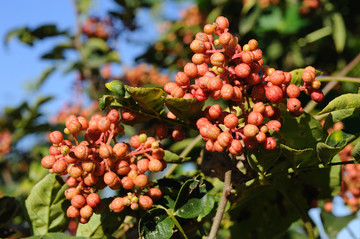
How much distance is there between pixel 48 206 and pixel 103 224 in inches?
8.5

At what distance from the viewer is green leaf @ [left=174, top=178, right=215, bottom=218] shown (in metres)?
1.08

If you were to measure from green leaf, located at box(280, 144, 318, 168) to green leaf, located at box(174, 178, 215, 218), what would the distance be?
0.83ft

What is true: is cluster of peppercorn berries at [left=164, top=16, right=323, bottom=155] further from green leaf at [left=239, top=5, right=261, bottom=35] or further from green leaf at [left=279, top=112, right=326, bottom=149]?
green leaf at [left=239, top=5, right=261, bottom=35]

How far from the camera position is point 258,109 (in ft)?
3.28

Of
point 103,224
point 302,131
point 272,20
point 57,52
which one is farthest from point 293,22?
point 103,224

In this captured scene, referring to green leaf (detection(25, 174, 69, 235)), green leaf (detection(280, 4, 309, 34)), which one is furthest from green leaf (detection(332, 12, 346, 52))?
green leaf (detection(25, 174, 69, 235))

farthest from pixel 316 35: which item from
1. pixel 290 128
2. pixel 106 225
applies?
pixel 106 225

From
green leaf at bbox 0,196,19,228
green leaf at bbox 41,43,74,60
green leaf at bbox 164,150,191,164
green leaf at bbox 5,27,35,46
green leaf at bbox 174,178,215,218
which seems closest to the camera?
green leaf at bbox 174,178,215,218

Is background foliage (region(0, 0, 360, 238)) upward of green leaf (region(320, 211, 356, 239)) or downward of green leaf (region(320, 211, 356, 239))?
upward

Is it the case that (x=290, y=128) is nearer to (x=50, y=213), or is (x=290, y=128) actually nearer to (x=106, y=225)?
(x=106, y=225)

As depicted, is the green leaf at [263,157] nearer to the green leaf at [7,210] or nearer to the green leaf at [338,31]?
the green leaf at [7,210]

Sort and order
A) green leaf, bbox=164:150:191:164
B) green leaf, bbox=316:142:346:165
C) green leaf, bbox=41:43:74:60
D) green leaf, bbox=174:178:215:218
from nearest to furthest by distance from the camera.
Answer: green leaf, bbox=316:142:346:165
green leaf, bbox=174:178:215:218
green leaf, bbox=164:150:191:164
green leaf, bbox=41:43:74:60

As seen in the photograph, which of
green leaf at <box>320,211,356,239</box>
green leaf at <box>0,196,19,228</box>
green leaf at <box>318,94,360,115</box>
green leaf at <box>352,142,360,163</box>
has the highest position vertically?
green leaf at <box>318,94,360,115</box>

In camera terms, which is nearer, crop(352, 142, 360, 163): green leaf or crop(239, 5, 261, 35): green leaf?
crop(352, 142, 360, 163): green leaf
